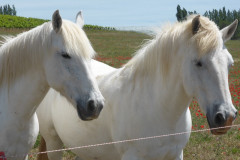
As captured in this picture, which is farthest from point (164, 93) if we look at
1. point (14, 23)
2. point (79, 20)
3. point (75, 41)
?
point (14, 23)

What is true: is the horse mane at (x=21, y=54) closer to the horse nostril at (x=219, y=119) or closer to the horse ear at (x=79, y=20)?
the horse ear at (x=79, y=20)

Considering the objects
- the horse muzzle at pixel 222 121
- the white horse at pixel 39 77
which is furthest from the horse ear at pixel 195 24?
the white horse at pixel 39 77

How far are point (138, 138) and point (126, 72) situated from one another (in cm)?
82

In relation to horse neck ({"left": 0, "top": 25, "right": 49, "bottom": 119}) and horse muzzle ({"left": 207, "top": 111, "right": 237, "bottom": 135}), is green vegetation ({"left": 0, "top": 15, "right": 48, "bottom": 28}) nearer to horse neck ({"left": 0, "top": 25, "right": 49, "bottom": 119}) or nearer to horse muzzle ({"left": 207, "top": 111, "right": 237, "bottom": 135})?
horse neck ({"left": 0, "top": 25, "right": 49, "bottom": 119})

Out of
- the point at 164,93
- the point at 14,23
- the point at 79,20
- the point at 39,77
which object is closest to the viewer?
the point at 39,77

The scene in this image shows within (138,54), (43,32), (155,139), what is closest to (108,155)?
(155,139)

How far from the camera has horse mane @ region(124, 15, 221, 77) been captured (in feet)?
9.11

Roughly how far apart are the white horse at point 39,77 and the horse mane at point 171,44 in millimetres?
662

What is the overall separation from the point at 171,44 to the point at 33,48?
134 cm

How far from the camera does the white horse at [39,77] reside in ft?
9.04

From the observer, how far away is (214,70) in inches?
105

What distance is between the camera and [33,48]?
2.94 m

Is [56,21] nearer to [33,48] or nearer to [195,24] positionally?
[33,48]

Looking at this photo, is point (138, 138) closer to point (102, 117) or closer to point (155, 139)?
point (155, 139)
